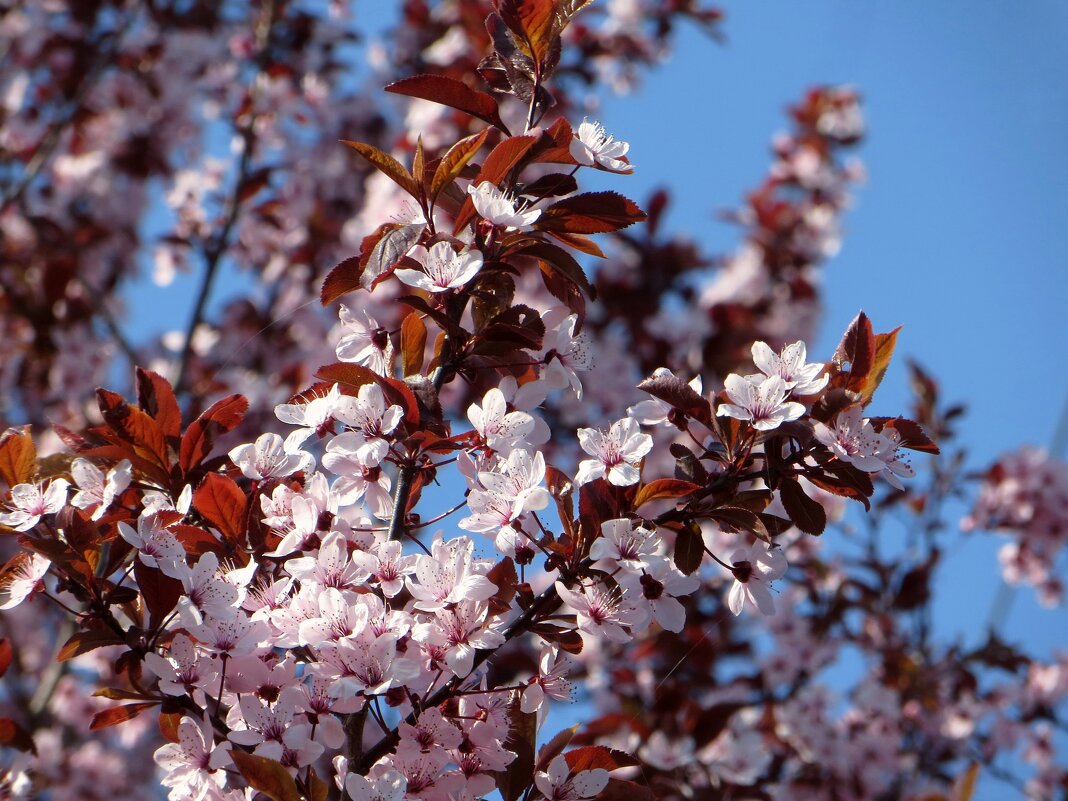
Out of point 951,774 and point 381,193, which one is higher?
point 381,193

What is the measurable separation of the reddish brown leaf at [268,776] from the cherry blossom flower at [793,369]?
65 cm

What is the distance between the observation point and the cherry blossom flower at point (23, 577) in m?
1.19

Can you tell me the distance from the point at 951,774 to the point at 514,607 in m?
2.95

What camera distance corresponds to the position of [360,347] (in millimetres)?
1341

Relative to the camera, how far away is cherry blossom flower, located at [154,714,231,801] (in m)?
1.13

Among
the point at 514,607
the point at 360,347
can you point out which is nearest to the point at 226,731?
the point at 514,607

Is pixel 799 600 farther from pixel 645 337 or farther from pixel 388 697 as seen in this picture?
pixel 388 697

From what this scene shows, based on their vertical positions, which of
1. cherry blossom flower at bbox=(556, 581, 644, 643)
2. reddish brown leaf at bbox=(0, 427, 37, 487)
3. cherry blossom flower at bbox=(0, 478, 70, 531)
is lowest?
cherry blossom flower at bbox=(556, 581, 644, 643)

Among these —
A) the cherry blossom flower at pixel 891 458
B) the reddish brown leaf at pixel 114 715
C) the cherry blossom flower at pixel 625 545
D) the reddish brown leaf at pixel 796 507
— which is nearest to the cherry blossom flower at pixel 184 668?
the reddish brown leaf at pixel 114 715

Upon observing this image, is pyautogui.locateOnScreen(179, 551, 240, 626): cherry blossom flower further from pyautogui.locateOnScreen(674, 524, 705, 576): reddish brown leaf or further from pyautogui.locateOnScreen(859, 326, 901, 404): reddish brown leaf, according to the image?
pyautogui.locateOnScreen(859, 326, 901, 404): reddish brown leaf

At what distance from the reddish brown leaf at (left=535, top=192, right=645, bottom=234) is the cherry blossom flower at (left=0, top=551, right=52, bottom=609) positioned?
711 millimetres

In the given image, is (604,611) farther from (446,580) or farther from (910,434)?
(910,434)

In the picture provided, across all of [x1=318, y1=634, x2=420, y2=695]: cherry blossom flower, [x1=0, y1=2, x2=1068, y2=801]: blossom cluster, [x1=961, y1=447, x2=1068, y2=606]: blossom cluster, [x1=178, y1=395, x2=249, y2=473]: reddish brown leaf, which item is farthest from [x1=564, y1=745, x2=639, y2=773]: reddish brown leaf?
[x1=961, y1=447, x2=1068, y2=606]: blossom cluster

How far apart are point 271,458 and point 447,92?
0.50 m
